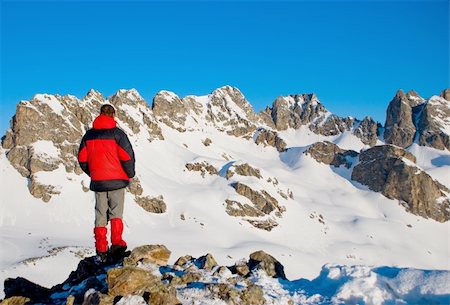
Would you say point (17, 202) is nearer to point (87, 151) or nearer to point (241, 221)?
point (241, 221)

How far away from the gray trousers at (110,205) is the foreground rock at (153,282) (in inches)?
52.8

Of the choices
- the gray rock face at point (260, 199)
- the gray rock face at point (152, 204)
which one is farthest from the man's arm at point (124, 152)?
the gray rock face at point (260, 199)

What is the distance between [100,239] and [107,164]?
2.38 meters

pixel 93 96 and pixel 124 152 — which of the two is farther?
pixel 93 96

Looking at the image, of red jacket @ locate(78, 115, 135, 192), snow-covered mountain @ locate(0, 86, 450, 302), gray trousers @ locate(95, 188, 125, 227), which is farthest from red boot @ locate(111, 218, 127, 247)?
snow-covered mountain @ locate(0, 86, 450, 302)

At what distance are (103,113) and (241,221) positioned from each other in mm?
112202

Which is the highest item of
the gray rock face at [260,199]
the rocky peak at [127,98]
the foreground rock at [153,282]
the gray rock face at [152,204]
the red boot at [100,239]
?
the rocky peak at [127,98]

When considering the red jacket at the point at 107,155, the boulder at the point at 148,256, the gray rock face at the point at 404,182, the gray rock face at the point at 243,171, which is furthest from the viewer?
the gray rock face at the point at 404,182

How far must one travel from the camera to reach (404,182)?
177 metres

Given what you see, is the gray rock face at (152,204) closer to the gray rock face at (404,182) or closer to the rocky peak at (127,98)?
the rocky peak at (127,98)

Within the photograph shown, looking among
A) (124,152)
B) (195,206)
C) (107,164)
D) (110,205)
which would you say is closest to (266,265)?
(110,205)

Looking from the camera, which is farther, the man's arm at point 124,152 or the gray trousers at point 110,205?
the gray trousers at point 110,205

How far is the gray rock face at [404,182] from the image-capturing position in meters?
171

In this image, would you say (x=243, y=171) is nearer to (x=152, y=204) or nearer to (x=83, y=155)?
(x=152, y=204)
